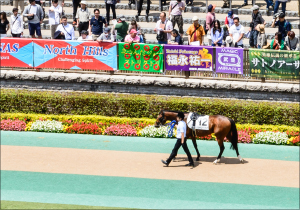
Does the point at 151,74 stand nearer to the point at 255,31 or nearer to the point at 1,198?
the point at 255,31

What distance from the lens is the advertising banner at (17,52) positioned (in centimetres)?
2103

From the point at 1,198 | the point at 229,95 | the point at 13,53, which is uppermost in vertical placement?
the point at 13,53

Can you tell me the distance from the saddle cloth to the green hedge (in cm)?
395

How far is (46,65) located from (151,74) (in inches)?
161

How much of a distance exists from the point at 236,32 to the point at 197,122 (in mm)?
7250

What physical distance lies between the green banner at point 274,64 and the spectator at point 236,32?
1.65 meters

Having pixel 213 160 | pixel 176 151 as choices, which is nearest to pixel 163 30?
pixel 213 160

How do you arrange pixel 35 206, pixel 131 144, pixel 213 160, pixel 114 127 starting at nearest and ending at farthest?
pixel 35 206 → pixel 213 160 → pixel 131 144 → pixel 114 127

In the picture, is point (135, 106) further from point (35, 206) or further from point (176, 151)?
point (35, 206)

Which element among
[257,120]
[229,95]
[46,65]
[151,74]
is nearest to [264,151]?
[257,120]

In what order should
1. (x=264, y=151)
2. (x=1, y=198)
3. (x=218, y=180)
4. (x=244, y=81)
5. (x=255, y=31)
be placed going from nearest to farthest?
1. (x=1, y=198)
2. (x=218, y=180)
3. (x=264, y=151)
4. (x=244, y=81)
5. (x=255, y=31)

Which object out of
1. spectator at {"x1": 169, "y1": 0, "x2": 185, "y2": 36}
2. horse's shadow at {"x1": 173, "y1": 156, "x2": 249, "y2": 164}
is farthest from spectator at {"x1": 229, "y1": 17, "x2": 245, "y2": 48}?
horse's shadow at {"x1": 173, "y1": 156, "x2": 249, "y2": 164}

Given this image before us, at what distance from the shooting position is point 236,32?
20891 mm

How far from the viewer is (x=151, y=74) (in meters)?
20.3
